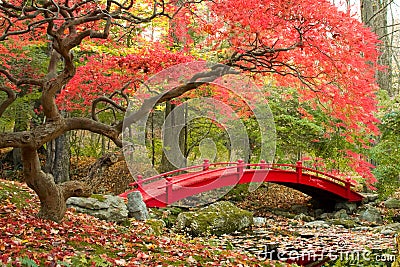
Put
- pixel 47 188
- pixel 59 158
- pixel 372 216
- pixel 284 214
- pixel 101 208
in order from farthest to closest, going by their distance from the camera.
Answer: pixel 284 214 → pixel 372 216 → pixel 59 158 → pixel 101 208 → pixel 47 188

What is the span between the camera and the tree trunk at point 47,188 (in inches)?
201

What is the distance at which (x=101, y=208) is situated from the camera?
756 cm

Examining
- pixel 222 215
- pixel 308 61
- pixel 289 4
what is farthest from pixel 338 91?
pixel 222 215

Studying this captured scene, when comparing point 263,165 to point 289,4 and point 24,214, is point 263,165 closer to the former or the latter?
point 289,4

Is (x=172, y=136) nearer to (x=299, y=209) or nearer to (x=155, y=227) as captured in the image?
(x=299, y=209)

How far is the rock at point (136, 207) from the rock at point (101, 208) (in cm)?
43

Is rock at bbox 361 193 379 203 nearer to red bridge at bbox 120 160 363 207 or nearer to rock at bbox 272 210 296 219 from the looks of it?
red bridge at bbox 120 160 363 207

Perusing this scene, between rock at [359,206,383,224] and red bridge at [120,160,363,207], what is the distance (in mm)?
1242

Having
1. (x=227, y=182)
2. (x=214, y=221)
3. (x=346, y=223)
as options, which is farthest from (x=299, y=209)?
(x=214, y=221)

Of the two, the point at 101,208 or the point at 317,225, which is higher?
the point at 101,208

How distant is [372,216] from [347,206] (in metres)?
1.70

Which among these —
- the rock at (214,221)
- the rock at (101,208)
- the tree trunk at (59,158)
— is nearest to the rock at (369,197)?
the rock at (214,221)

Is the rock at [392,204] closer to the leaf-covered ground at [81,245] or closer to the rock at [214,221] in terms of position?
the rock at [214,221]

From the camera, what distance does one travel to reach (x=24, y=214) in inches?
235
